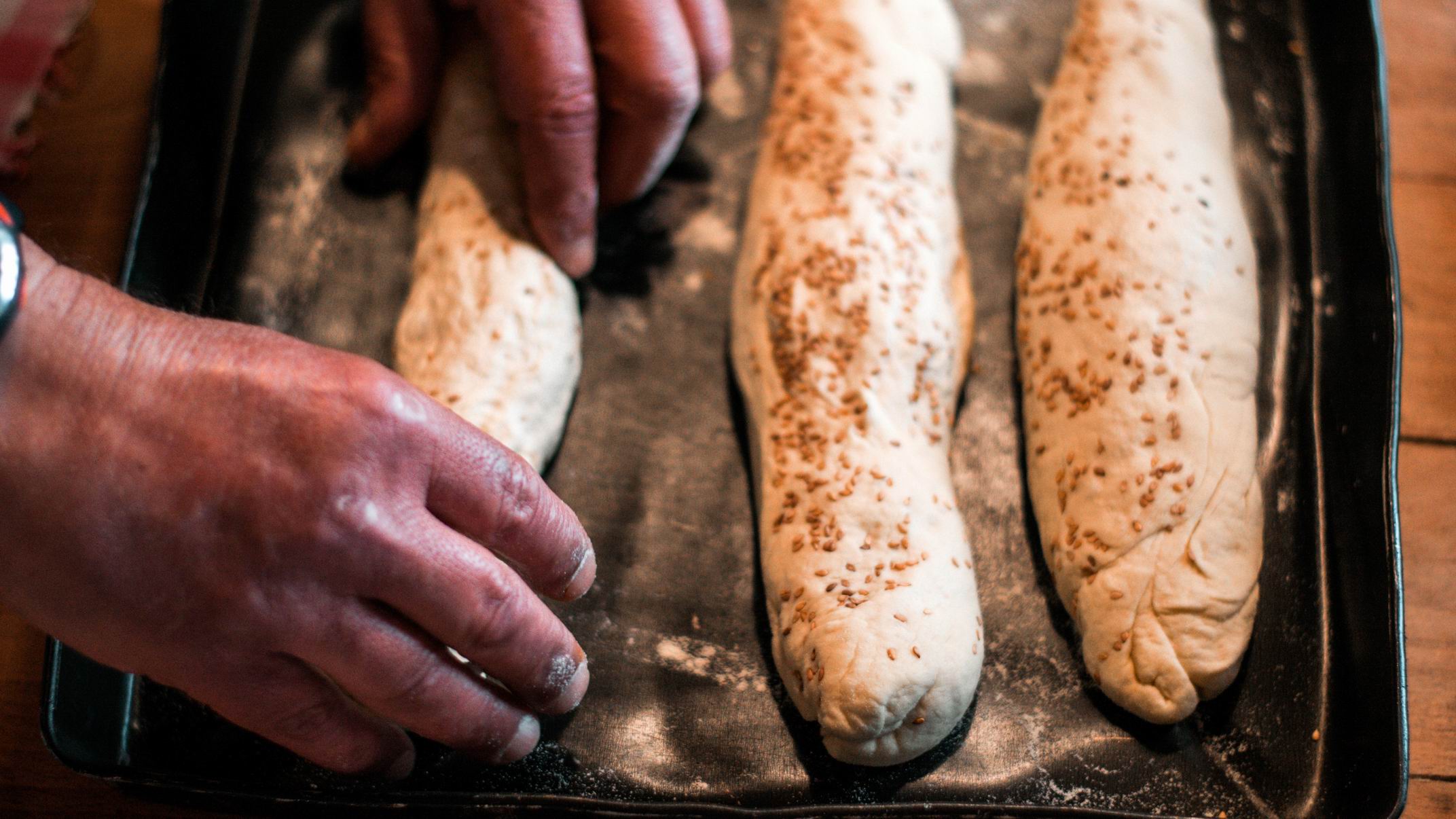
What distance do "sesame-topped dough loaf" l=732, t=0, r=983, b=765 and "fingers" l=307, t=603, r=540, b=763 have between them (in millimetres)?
399

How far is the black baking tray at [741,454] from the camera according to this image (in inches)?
48.3

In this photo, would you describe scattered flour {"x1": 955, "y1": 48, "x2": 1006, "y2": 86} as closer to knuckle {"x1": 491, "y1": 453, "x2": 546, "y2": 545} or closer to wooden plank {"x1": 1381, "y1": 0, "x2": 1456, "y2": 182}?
wooden plank {"x1": 1381, "y1": 0, "x2": 1456, "y2": 182}

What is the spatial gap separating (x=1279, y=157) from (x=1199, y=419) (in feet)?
2.28

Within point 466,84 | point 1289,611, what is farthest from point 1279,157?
point 466,84

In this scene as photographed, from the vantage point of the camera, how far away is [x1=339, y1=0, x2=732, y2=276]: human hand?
1437mm

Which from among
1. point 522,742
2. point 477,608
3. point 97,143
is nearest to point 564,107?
point 477,608

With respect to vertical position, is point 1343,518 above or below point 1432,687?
above

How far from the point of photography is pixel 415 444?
972 mm

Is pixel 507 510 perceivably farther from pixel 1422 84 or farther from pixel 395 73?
pixel 1422 84

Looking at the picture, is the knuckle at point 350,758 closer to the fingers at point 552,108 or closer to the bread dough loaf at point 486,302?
the bread dough loaf at point 486,302

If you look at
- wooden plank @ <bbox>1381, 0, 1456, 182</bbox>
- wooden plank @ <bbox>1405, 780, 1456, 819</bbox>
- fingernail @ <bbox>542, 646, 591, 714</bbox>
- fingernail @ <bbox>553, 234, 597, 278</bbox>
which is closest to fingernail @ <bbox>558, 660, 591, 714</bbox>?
fingernail @ <bbox>542, 646, 591, 714</bbox>

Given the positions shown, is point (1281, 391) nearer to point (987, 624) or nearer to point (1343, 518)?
point (1343, 518)

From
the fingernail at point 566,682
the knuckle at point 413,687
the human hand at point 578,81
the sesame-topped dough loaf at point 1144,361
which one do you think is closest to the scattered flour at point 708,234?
the human hand at point 578,81

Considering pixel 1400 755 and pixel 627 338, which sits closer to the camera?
pixel 1400 755
